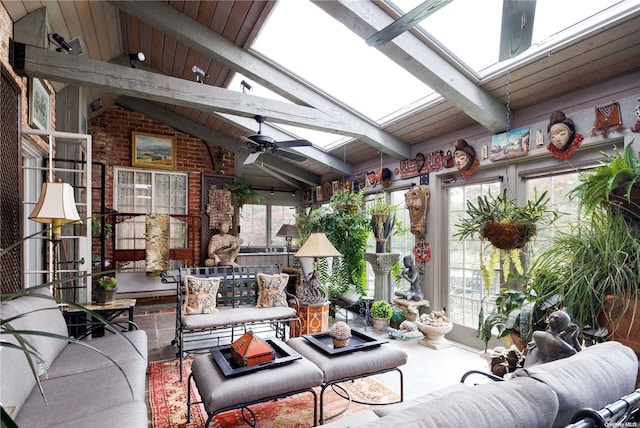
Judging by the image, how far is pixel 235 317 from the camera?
3.34m

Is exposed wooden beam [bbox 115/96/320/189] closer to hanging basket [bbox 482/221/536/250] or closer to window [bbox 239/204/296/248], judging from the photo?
window [bbox 239/204/296/248]

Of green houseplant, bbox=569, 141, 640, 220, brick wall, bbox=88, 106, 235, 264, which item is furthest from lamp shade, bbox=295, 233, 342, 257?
brick wall, bbox=88, 106, 235, 264

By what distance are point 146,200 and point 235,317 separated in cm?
388

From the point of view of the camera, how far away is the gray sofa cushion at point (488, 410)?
92 cm

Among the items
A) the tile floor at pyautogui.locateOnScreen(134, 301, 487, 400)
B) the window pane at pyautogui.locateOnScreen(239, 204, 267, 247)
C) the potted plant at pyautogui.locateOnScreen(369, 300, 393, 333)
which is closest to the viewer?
the tile floor at pyautogui.locateOnScreen(134, 301, 487, 400)

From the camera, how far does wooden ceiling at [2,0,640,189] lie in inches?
96.7

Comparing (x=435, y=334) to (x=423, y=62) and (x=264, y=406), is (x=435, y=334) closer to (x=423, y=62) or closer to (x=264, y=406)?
(x=264, y=406)

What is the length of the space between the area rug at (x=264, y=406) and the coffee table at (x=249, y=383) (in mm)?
109

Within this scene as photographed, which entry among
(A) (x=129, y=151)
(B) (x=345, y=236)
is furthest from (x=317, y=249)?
(A) (x=129, y=151)

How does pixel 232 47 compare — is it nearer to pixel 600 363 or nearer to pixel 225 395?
pixel 225 395

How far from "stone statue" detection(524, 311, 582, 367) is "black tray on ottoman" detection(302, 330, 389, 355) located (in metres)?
1.12

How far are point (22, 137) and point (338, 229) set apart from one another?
3.55 metres

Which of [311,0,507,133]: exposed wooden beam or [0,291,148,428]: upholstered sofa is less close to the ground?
[311,0,507,133]: exposed wooden beam

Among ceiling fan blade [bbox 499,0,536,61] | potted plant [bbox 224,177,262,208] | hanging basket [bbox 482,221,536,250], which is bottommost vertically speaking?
hanging basket [bbox 482,221,536,250]
